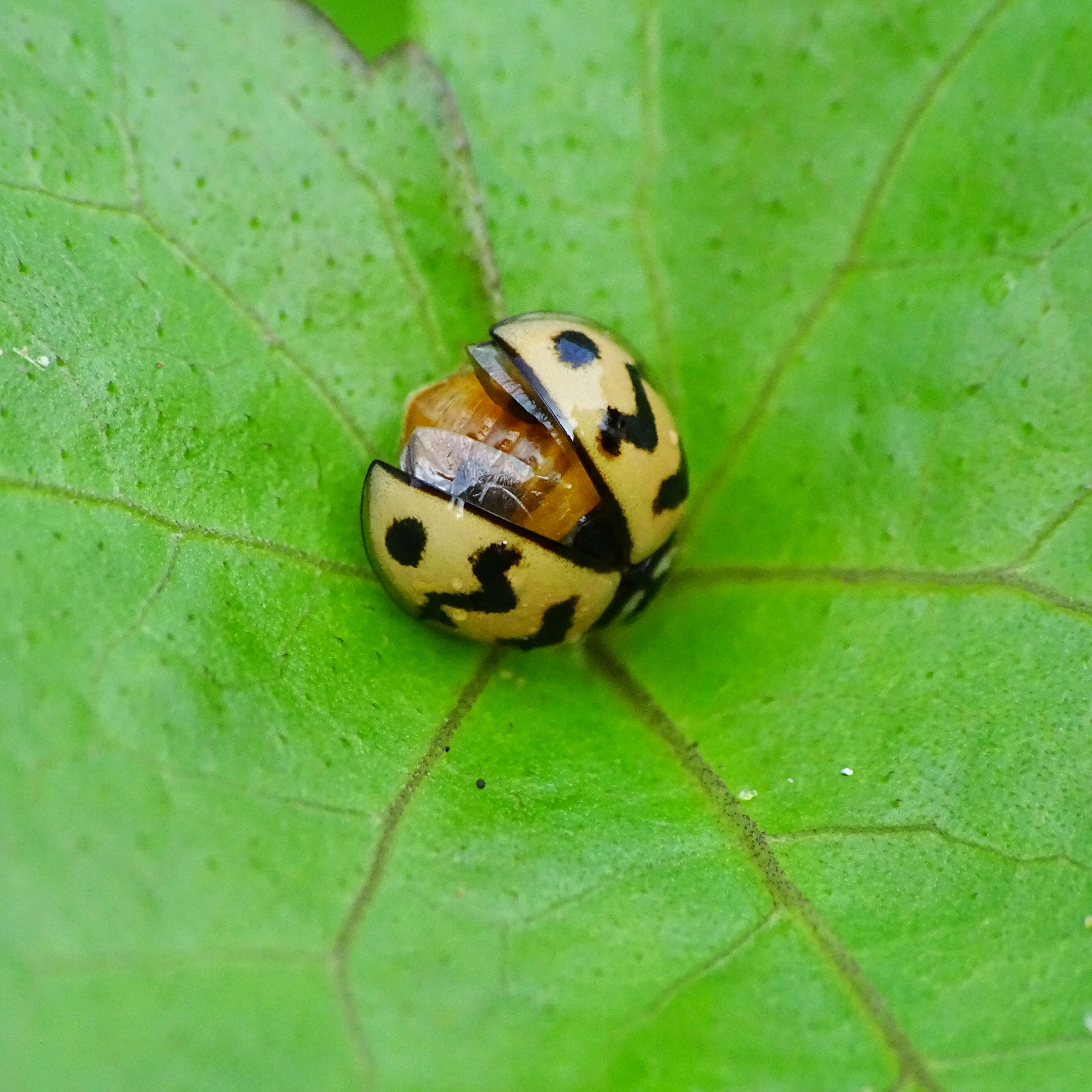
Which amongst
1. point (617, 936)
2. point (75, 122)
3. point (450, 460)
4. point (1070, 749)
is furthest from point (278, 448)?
point (1070, 749)

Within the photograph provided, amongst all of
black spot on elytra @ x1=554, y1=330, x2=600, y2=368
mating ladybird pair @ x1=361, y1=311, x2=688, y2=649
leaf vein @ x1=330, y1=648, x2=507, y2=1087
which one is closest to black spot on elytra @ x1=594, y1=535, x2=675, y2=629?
mating ladybird pair @ x1=361, y1=311, x2=688, y2=649

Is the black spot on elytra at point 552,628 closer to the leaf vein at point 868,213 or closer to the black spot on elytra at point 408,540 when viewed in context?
the black spot on elytra at point 408,540

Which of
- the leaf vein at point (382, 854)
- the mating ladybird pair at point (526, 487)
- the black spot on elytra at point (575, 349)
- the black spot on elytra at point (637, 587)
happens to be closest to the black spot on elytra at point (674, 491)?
the mating ladybird pair at point (526, 487)

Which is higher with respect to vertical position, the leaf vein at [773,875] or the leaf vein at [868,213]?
the leaf vein at [868,213]

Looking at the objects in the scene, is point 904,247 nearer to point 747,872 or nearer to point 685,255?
point 685,255

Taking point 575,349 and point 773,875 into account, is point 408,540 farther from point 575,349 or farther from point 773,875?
point 773,875

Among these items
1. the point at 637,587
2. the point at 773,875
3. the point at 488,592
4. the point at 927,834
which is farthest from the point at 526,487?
the point at 927,834

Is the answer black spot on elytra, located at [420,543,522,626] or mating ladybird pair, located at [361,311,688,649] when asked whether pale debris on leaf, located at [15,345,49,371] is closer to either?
mating ladybird pair, located at [361,311,688,649]
